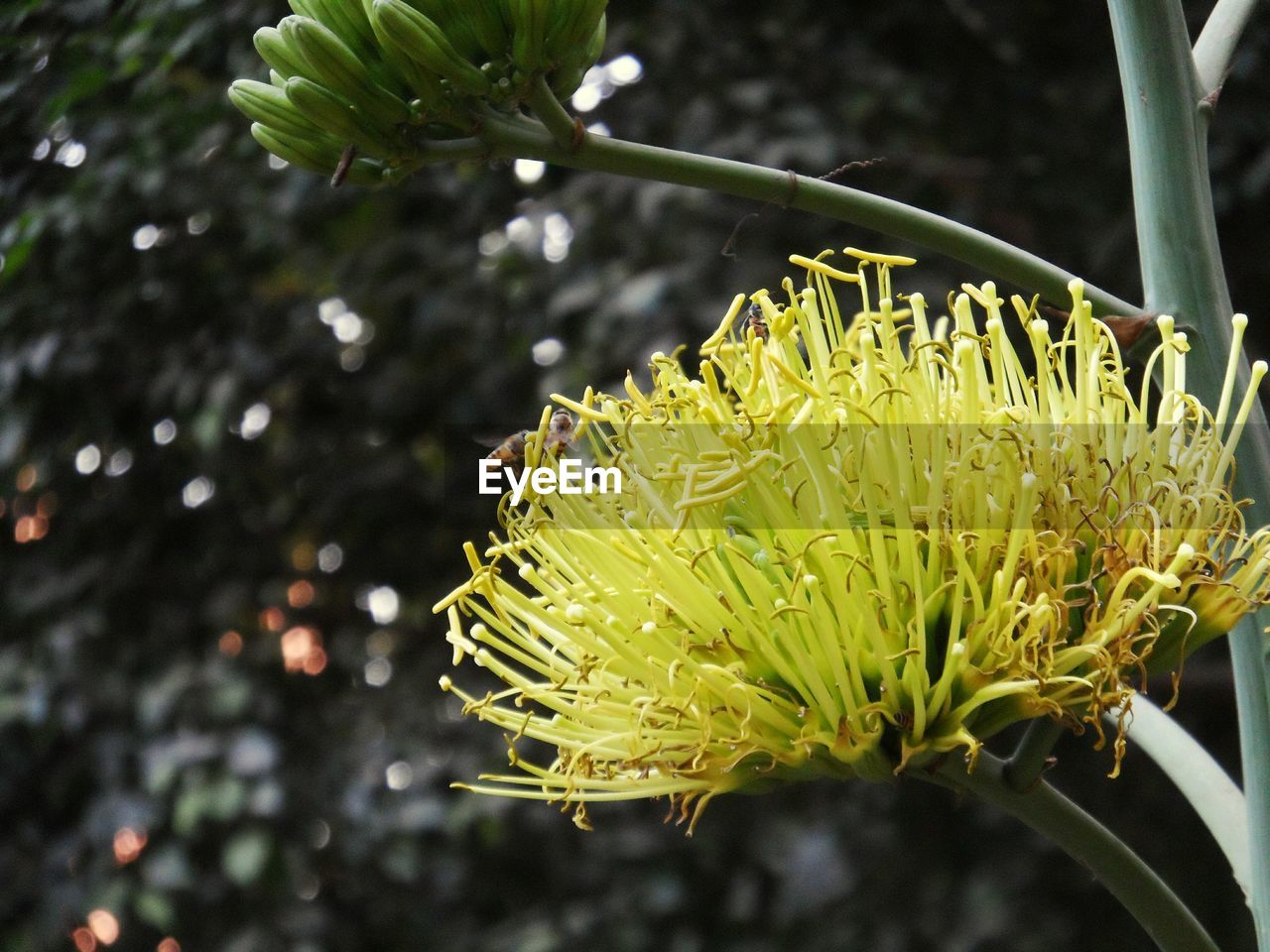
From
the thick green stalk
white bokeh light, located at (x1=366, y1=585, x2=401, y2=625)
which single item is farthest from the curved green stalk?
white bokeh light, located at (x1=366, y1=585, x2=401, y2=625)

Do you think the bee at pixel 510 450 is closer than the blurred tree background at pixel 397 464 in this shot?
Yes

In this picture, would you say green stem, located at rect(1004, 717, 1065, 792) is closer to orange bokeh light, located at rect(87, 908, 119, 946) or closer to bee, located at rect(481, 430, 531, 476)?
bee, located at rect(481, 430, 531, 476)

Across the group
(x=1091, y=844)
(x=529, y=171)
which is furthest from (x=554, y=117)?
(x=529, y=171)

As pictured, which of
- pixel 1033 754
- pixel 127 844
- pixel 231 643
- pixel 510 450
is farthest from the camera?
pixel 231 643

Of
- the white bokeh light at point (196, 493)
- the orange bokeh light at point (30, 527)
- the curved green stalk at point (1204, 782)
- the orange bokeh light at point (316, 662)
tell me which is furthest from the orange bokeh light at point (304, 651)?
the curved green stalk at point (1204, 782)

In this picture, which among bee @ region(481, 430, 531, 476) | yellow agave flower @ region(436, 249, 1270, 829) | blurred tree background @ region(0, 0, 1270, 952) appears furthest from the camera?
blurred tree background @ region(0, 0, 1270, 952)

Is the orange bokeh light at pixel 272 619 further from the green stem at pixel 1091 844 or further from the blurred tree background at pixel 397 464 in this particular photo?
the green stem at pixel 1091 844
